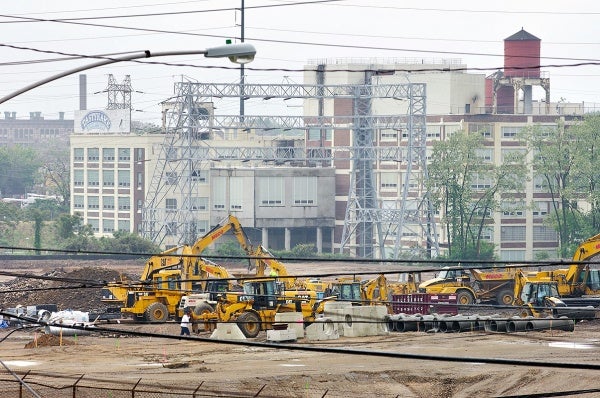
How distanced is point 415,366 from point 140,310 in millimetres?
15517

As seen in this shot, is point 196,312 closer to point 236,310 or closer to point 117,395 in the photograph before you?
point 236,310

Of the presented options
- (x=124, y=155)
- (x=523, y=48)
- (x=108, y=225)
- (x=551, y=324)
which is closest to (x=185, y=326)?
(x=551, y=324)

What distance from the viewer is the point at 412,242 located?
375ft

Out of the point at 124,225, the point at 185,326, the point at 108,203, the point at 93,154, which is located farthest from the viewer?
the point at 93,154

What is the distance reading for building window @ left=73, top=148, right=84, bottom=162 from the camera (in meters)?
136

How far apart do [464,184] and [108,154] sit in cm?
4288

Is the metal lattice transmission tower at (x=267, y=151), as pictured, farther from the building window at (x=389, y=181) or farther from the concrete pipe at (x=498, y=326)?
the concrete pipe at (x=498, y=326)

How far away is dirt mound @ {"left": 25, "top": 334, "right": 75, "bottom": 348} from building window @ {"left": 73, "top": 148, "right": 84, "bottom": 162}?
3462 inches

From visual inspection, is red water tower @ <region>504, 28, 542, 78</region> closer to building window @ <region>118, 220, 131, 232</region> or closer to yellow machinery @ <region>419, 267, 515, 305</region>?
building window @ <region>118, 220, 131, 232</region>

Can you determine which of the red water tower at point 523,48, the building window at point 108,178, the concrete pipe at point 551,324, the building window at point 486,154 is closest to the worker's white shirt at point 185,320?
the concrete pipe at point 551,324

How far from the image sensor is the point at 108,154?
5231 inches

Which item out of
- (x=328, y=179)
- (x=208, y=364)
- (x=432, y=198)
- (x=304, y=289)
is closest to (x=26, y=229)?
(x=328, y=179)

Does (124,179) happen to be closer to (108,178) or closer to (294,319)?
(108,178)

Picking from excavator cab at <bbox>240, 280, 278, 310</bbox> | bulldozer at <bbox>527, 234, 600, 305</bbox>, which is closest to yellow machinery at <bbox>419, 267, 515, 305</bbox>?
bulldozer at <bbox>527, 234, 600, 305</bbox>
